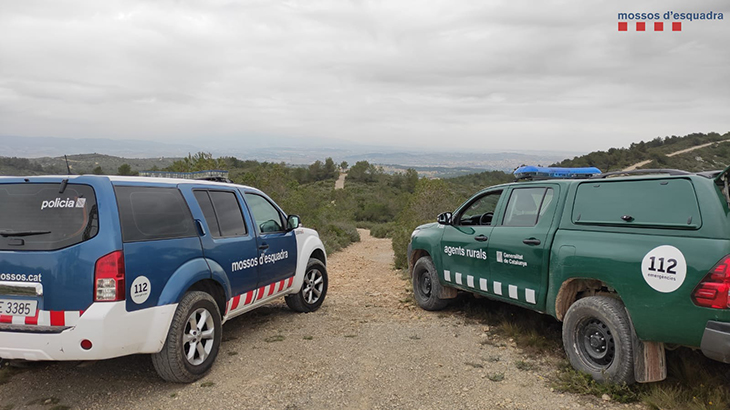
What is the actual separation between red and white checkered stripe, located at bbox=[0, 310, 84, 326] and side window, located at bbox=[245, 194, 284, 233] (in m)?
2.41

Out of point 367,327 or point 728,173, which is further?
point 367,327

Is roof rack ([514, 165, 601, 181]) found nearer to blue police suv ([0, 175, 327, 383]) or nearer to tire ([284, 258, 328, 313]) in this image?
tire ([284, 258, 328, 313])

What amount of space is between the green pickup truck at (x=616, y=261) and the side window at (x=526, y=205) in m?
0.01

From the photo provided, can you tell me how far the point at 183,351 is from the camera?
4141 mm

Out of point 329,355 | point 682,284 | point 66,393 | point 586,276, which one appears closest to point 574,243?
point 586,276

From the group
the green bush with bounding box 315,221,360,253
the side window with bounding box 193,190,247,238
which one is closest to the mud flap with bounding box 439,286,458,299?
the side window with bounding box 193,190,247,238

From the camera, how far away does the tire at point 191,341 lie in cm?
404

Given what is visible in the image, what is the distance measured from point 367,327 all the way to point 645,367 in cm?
324

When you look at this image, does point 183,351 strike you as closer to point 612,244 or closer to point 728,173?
point 612,244

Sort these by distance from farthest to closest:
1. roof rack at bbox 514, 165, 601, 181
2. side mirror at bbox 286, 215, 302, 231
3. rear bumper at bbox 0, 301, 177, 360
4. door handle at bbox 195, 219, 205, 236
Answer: side mirror at bbox 286, 215, 302, 231 → roof rack at bbox 514, 165, 601, 181 → door handle at bbox 195, 219, 205, 236 → rear bumper at bbox 0, 301, 177, 360

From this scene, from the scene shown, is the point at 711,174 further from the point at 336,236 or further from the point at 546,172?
the point at 336,236

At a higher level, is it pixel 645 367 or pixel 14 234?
pixel 14 234

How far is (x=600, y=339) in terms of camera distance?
4.27 m

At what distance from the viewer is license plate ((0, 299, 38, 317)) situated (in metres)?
3.60
